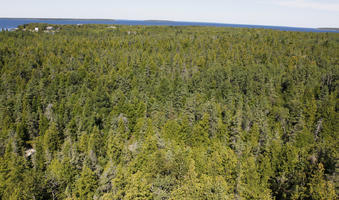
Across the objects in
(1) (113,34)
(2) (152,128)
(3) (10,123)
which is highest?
(1) (113,34)

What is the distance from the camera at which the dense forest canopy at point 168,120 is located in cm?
2741

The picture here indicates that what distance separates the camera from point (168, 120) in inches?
1934

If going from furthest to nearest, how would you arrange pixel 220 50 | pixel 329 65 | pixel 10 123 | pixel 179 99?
pixel 220 50 < pixel 329 65 < pixel 179 99 < pixel 10 123

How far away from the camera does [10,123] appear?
5544 cm

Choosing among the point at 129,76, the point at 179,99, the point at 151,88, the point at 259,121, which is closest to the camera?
the point at 259,121

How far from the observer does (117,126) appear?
53688mm

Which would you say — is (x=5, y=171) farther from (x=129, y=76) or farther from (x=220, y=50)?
(x=220, y=50)

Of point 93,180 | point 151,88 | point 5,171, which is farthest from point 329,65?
point 5,171

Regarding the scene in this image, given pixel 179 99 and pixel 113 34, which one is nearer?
pixel 179 99

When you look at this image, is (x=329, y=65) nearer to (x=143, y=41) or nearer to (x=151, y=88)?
Result: (x=151, y=88)

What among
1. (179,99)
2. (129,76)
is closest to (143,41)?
(129,76)

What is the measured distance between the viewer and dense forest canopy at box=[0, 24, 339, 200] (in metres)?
27.4

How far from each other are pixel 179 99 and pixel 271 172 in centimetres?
3604

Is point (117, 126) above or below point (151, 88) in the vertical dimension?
below
